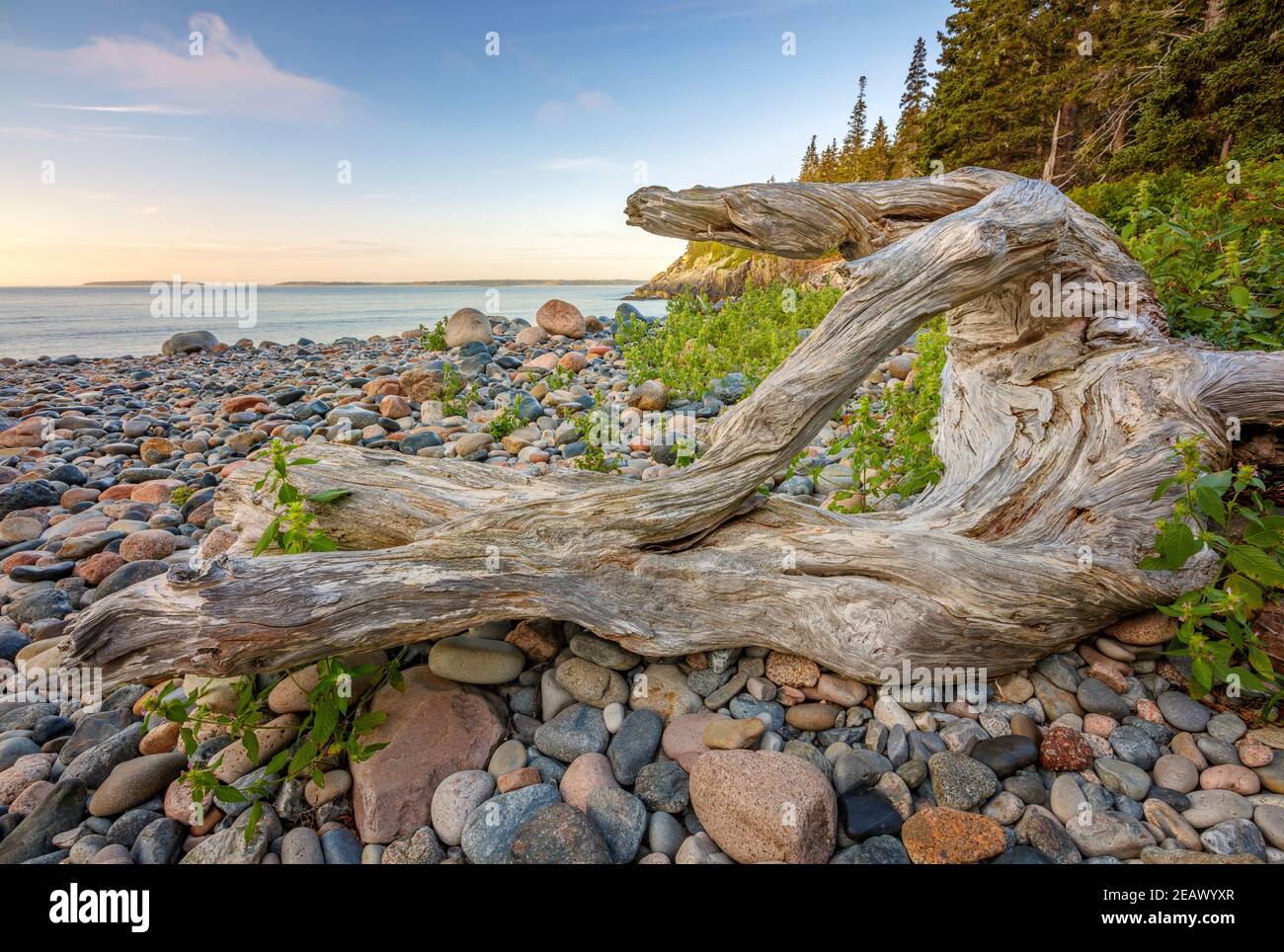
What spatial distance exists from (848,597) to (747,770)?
100cm

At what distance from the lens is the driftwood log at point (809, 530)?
283 centimetres

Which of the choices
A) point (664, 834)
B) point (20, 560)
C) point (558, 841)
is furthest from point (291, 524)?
point (20, 560)

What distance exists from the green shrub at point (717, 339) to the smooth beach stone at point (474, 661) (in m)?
5.25

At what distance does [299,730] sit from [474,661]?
81 centimetres

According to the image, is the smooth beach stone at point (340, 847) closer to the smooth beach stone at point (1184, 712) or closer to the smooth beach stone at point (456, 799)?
the smooth beach stone at point (456, 799)

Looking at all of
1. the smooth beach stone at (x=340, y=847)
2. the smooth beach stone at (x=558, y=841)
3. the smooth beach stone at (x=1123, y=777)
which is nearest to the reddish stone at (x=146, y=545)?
the smooth beach stone at (x=340, y=847)

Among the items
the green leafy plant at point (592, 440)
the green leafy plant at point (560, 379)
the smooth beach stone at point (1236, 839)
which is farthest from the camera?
the green leafy plant at point (560, 379)

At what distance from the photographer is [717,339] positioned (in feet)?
33.9

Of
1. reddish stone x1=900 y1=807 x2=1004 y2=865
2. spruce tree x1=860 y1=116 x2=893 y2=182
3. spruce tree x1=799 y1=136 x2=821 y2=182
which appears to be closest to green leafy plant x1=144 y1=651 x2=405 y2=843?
reddish stone x1=900 y1=807 x2=1004 y2=865

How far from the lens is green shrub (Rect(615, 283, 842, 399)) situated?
8586 mm

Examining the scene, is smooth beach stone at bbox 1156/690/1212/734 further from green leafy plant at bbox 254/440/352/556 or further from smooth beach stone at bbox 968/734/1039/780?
green leafy plant at bbox 254/440/352/556

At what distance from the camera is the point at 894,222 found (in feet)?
14.3

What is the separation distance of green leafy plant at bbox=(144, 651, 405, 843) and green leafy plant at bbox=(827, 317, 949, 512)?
3057mm

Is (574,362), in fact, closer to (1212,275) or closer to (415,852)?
(1212,275)
